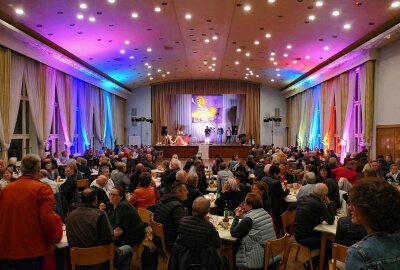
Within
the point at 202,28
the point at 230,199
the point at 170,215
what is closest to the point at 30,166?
the point at 170,215

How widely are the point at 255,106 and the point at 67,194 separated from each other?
2143 centimetres

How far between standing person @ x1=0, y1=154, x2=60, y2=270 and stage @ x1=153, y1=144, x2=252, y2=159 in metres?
21.4

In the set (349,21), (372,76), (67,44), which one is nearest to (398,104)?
(372,76)

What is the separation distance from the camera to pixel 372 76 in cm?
1280

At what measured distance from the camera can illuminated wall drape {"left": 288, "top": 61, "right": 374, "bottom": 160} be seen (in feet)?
42.4

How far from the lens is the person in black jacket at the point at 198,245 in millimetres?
3578

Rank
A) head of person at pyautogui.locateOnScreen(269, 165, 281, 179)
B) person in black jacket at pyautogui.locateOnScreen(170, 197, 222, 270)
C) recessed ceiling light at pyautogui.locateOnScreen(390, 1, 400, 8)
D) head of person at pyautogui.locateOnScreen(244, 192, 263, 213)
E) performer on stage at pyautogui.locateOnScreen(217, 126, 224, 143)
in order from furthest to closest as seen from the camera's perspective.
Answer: performer on stage at pyautogui.locateOnScreen(217, 126, 224, 143)
recessed ceiling light at pyautogui.locateOnScreen(390, 1, 400, 8)
head of person at pyautogui.locateOnScreen(269, 165, 281, 179)
head of person at pyautogui.locateOnScreen(244, 192, 263, 213)
person in black jacket at pyautogui.locateOnScreen(170, 197, 222, 270)

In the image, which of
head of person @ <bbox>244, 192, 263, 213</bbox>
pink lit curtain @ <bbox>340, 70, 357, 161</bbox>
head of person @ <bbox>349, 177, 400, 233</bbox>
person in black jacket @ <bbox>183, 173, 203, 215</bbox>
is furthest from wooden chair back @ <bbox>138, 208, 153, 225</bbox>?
pink lit curtain @ <bbox>340, 70, 357, 161</bbox>

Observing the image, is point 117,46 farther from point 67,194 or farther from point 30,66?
point 67,194

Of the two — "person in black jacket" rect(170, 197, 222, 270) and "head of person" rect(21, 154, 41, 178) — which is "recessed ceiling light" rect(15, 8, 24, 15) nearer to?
"head of person" rect(21, 154, 41, 178)

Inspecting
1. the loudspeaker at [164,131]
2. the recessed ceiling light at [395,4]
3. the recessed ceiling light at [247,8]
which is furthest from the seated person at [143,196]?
the loudspeaker at [164,131]

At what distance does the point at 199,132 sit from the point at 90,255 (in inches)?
1000

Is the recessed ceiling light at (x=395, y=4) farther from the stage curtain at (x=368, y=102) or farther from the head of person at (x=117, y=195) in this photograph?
the head of person at (x=117, y=195)

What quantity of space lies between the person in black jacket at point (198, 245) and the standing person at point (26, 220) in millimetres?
1249
